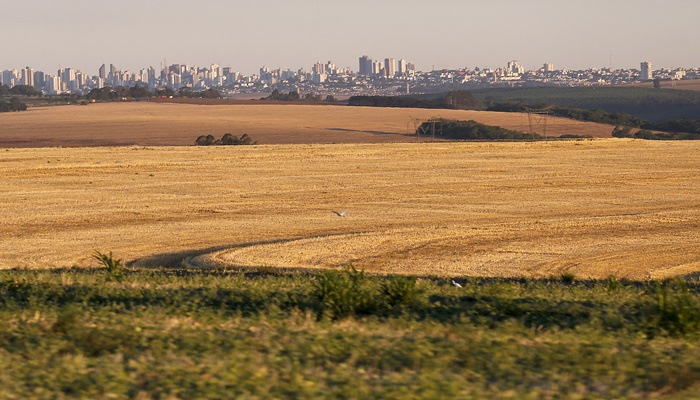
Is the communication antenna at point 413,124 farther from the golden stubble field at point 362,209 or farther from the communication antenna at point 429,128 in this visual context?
the golden stubble field at point 362,209

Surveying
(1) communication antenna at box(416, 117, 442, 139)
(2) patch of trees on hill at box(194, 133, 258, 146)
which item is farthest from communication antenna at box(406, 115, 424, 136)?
(2) patch of trees on hill at box(194, 133, 258, 146)

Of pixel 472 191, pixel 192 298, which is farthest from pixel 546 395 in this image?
pixel 472 191

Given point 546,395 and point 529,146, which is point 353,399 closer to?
point 546,395

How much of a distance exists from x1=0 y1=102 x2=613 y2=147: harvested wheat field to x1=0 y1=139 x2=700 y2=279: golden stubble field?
23.0 meters

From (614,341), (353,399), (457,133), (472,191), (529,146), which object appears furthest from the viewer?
(457,133)

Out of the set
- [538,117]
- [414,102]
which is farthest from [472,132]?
[414,102]

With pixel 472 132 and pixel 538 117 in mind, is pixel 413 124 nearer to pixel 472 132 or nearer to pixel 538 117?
pixel 472 132

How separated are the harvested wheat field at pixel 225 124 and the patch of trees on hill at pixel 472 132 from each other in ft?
10.9

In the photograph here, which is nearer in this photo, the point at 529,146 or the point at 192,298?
the point at 192,298

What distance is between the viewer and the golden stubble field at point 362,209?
21516mm

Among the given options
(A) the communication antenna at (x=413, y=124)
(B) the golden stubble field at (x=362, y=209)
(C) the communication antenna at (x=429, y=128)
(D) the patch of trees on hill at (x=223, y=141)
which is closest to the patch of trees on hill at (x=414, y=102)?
(A) the communication antenna at (x=413, y=124)

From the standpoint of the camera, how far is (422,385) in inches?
222

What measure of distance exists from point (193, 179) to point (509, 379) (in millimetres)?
36498

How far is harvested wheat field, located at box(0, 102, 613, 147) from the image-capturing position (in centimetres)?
7969
